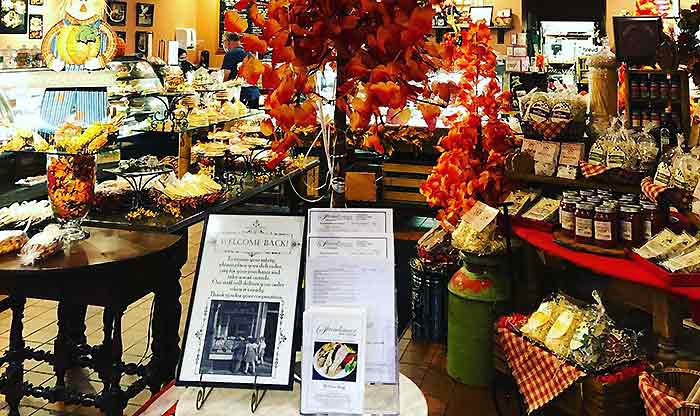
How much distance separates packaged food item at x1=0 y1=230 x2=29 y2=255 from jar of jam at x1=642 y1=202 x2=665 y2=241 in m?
2.68

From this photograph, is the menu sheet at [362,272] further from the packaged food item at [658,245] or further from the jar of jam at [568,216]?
the jar of jam at [568,216]

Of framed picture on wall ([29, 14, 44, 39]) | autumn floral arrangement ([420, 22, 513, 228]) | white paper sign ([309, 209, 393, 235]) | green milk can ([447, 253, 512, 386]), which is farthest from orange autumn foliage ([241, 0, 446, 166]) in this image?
framed picture on wall ([29, 14, 44, 39])

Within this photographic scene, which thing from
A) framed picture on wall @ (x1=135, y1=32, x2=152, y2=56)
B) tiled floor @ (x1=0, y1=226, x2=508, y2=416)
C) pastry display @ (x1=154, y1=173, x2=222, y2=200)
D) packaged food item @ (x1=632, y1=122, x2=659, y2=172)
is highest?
framed picture on wall @ (x1=135, y1=32, x2=152, y2=56)

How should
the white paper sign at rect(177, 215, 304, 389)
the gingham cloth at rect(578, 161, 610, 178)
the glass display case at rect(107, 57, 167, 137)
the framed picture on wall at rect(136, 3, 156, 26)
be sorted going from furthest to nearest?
the framed picture on wall at rect(136, 3, 156, 26) → the glass display case at rect(107, 57, 167, 137) → the gingham cloth at rect(578, 161, 610, 178) → the white paper sign at rect(177, 215, 304, 389)

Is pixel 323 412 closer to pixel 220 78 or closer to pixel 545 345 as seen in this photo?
pixel 545 345

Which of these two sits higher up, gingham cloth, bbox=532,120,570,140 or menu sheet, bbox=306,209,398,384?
gingham cloth, bbox=532,120,570,140

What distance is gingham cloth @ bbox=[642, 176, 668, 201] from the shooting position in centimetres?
283

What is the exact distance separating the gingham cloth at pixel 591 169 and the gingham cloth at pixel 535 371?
2.86ft

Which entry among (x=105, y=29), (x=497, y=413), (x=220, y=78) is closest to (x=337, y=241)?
(x=497, y=413)

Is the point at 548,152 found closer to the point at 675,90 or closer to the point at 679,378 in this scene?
the point at 675,90

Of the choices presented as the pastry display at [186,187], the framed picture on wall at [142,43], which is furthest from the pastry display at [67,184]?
the framed picture on wall at [142,43]

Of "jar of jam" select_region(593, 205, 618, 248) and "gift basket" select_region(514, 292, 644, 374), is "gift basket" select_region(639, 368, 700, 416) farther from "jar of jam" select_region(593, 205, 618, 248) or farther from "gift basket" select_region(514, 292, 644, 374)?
"jar of jam" select_region(593, 205, 618, 248)

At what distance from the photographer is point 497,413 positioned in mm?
3332

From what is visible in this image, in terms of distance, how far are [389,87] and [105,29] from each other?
502 centimetres
